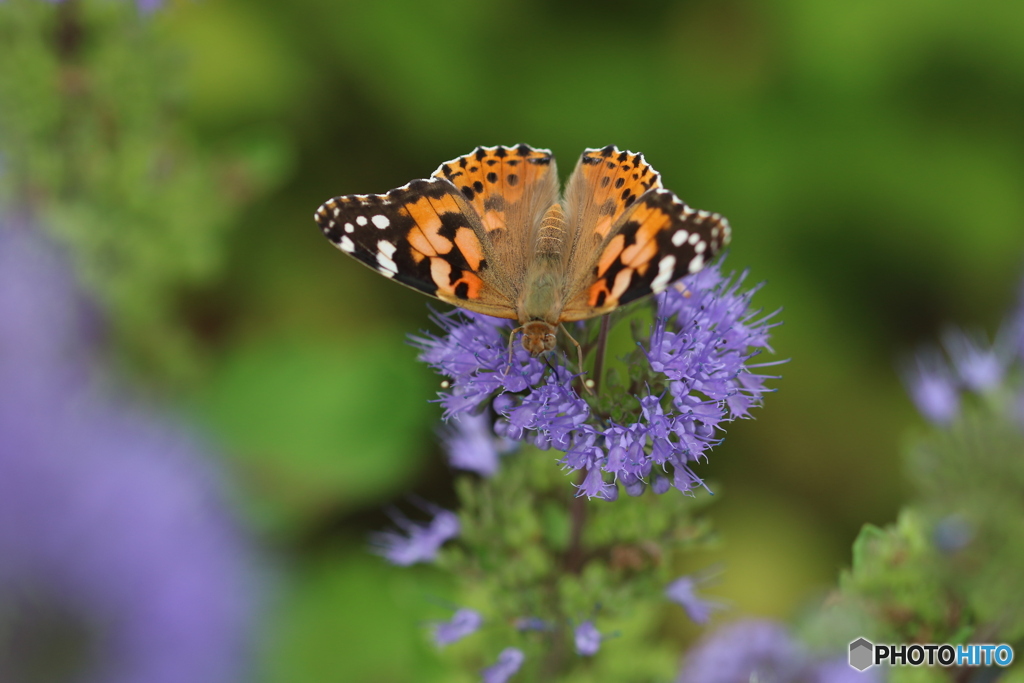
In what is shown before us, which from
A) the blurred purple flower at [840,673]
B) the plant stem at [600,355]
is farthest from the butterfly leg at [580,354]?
the blurred purple flower at [840,673]

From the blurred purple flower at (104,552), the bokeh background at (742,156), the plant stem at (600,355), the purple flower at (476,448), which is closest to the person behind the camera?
the blurred purple flower at (104,552)

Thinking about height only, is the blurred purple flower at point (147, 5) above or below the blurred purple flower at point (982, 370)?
above

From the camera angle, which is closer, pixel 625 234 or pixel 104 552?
pixel 104 552

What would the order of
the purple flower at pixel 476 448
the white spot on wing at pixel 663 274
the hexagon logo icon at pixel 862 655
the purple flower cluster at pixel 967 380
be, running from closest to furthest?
the white spot on wing at pixel 663 274 < the hexagon logo icon at pixel 862 655 < the purple flower at pixel 476 448 < the purple flower cluster at pixel 967 380

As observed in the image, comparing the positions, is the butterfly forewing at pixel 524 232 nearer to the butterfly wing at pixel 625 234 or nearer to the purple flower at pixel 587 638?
the butterfly wing at pixel 625 234

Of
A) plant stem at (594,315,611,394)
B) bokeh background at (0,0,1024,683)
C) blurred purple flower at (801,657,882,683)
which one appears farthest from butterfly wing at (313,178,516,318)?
bokeh background at (0,0,1024,683)

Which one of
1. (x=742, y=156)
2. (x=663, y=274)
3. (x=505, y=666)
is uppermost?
(x=742, y=156)

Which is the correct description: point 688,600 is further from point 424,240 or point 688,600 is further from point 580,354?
point 424,240

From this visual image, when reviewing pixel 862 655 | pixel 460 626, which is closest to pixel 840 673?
pixel 862 655

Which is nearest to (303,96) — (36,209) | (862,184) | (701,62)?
(36,209)
